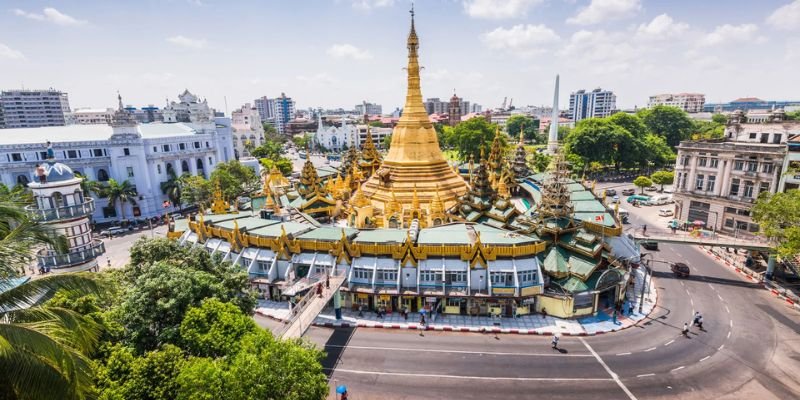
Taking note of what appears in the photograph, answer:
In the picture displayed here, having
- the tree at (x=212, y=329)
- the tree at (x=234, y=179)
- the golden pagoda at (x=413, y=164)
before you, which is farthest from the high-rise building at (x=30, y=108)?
the tree at (x=212, y=329)

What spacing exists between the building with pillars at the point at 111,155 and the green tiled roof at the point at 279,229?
137 ft

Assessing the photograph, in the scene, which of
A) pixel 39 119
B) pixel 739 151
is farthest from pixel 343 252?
pixel 39 119

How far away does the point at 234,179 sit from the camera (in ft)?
236

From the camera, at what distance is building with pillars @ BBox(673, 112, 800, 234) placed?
50.3 m

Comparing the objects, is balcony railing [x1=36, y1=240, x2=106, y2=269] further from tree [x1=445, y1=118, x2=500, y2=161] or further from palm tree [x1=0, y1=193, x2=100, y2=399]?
tree [x1=445, y1=118, x2=500, y2=161]

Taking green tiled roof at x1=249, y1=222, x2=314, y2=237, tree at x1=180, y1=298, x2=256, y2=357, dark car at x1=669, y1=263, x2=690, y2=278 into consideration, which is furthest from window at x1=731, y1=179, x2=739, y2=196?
tree at x1=180, y1=298, x2=256, y2=357

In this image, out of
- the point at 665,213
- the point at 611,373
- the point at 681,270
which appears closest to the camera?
the point at 611,373

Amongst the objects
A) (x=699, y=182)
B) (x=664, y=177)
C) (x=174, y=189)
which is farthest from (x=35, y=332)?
(x=664, y=177)

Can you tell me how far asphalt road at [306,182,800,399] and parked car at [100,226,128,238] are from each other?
46.6 m

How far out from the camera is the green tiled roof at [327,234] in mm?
37781

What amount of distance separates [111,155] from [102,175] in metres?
4.25

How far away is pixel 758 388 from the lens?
987 inches

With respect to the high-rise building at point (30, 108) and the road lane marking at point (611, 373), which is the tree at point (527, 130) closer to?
the road lane marking at point (611, 373)

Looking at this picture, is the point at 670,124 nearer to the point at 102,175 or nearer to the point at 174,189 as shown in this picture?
the point at 174,189
